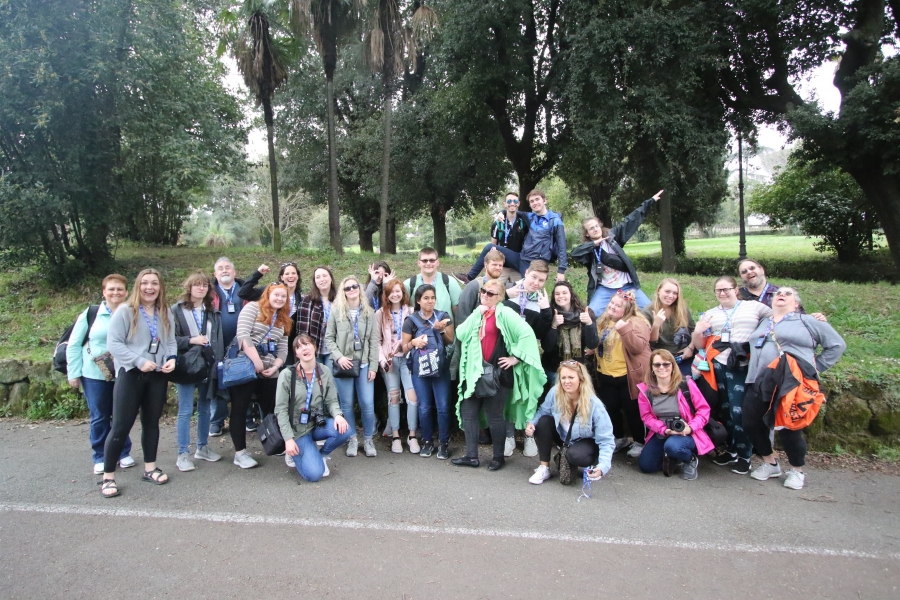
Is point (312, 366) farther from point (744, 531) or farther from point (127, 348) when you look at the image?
point (744, 531)

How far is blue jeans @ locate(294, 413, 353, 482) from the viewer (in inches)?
197

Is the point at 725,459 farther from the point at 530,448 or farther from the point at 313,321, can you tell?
the point at 313,321

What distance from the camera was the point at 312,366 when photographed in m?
5.19

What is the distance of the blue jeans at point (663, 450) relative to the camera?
499 centimetres

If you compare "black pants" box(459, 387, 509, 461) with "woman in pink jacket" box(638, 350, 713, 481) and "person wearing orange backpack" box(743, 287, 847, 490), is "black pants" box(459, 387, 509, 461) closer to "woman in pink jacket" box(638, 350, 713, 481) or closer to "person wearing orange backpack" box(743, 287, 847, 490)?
"woman in pink jacket" box(638, 350, 713, 481)

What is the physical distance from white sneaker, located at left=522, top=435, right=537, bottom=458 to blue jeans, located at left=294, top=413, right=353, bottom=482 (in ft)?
5.89

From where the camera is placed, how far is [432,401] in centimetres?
576

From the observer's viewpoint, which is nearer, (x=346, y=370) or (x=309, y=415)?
(x=309, y=415)

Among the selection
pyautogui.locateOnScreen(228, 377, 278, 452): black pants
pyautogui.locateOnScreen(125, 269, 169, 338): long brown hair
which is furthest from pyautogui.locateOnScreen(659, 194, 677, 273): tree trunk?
pyautogui.locateOnScreen(125, 269, 169, 338): long brown hair

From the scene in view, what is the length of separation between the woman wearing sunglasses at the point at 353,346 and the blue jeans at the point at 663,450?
263 cm

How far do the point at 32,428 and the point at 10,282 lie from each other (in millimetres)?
7008

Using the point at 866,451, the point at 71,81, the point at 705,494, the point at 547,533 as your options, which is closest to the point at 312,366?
the point at 547,533

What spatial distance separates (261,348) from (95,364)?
1428mm

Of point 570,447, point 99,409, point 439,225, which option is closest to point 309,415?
point 99,409
